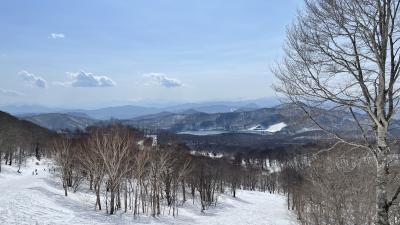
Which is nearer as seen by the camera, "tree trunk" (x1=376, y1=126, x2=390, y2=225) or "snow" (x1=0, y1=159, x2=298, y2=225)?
"tree trunk" (x1=376, y1=126, x2=390, y2=225)

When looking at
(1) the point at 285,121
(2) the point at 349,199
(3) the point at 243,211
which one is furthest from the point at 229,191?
(1) the point at 285,121

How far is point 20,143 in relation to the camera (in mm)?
112188

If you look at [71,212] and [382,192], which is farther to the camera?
[71,212]

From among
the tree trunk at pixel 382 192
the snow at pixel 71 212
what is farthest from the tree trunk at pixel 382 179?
the snow at pixel 71 212

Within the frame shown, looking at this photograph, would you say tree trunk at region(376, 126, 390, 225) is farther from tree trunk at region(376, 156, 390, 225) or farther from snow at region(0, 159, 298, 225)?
snow at region(0, 159, 298, 225)

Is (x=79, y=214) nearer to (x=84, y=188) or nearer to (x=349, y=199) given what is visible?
(x=84, y=188)

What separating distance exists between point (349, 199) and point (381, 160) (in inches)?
789

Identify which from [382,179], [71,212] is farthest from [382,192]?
[71,212]

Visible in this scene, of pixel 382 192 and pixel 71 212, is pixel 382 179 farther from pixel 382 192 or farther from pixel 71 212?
pixel 71 212

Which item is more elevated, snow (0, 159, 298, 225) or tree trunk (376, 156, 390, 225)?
tree trunk (376, 156, 390, 225)

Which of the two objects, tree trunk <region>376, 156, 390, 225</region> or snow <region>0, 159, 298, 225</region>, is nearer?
tree trunk <region>376, 156, 390, 225</region>

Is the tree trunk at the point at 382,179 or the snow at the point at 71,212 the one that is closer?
the tree trunk at the point at 382,179

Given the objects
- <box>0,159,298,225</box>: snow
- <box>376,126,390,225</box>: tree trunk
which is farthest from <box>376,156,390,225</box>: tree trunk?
<box>0,159,298,225</box>: snow

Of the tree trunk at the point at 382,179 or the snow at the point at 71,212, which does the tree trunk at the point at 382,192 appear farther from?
the snow at the point at 71,212
